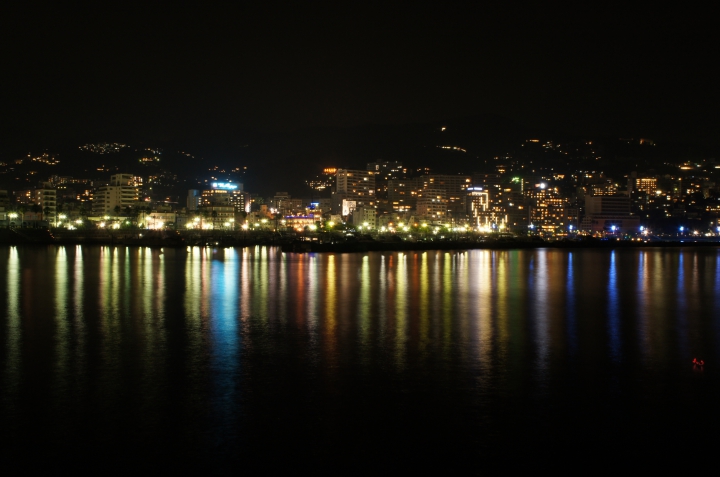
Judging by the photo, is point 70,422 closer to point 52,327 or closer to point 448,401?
point 448,401

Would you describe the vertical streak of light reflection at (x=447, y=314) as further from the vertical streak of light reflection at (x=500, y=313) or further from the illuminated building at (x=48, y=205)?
the illuminated building at (x=48, y=205)

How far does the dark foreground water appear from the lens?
615cm

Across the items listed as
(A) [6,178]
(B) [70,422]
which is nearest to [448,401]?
(B) [70,422]

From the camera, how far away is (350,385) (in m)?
8.40

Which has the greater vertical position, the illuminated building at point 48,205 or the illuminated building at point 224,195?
the illuminated building at point 224,195

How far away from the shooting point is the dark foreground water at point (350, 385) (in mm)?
6148

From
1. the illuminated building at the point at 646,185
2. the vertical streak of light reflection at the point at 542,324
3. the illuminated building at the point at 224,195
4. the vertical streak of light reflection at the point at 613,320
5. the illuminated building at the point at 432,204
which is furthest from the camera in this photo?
Result: the illuminated building at the point at 646,185

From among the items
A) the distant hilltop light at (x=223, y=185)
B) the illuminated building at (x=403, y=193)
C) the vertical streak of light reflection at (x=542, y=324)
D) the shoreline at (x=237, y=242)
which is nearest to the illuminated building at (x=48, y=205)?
the shoreline at (x=237, y=242)

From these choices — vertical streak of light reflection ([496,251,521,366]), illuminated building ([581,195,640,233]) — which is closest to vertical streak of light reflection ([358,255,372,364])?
vertical streak of light reflection ([496,251,521,366])

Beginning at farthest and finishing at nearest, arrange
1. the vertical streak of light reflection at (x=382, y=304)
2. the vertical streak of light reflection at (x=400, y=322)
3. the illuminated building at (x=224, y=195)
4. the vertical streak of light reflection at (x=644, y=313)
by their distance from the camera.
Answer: the illuminated building at (x=224, y=195) → the vertical streak of light reflection at (x=382, y=304) → the vertical streak of light reflection at (x=644, y=313) → the vertical streak of light reflection at (x=400, y=322)

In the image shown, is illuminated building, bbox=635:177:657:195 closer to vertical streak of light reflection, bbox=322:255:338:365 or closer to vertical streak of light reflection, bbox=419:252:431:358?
vertical streak of light reflection, bbox=419:252:431:358

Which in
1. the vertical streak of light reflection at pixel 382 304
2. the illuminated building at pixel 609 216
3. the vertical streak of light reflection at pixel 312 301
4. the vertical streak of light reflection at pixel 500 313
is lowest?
the vertical streak of light reflection at pixel 500 313

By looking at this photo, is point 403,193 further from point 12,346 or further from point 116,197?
point 12,346

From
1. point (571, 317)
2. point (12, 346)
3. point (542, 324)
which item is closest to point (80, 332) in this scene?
point (12, 346)
